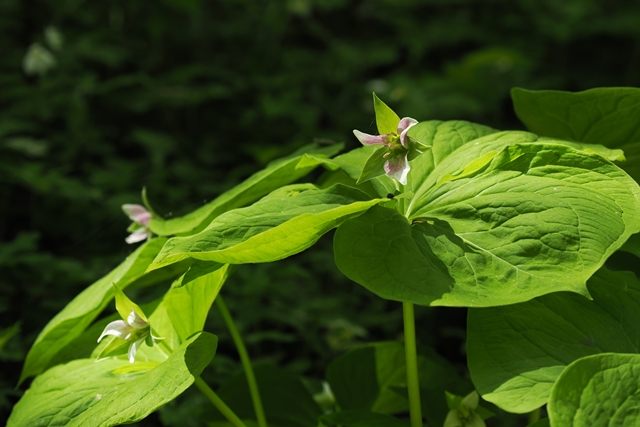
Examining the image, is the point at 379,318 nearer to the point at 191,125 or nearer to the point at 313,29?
the point at 191,125

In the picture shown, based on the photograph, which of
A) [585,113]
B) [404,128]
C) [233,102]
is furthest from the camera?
[233,102]

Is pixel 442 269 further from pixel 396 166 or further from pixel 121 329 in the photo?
pixel 121 329

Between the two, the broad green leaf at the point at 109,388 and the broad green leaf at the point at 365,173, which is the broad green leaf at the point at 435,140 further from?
the broad green leaf at the point at 109,388

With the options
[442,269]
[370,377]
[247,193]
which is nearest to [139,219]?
[247,193]

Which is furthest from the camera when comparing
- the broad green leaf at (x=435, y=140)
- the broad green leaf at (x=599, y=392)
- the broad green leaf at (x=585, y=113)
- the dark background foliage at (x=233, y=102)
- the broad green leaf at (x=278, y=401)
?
the dark background foliage at (x=233, y=102)

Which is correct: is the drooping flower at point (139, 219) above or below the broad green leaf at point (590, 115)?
above

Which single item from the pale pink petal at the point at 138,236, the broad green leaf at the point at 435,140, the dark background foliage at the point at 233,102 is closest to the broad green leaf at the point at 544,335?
the broad green leaf at the point at 435,140
